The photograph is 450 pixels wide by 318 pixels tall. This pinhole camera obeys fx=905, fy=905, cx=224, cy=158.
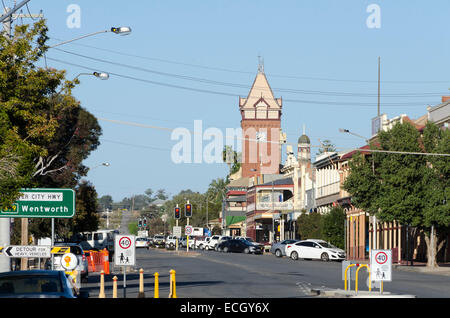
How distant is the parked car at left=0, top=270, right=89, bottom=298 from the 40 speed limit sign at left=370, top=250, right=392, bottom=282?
37.4ft

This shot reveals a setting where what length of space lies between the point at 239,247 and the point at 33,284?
6904 centimetres

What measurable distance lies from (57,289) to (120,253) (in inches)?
350

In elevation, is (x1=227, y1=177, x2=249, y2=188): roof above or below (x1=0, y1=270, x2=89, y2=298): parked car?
above

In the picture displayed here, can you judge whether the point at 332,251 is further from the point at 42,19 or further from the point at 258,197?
the point at 258,197

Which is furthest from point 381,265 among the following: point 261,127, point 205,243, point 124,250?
point 261,127

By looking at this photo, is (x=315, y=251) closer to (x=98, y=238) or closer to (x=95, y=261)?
(x=95, y=261)

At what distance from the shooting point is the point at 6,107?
79.2 ft

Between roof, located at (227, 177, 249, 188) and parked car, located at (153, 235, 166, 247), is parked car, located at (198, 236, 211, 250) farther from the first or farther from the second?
roof, located at (227, 177, 249, 188)

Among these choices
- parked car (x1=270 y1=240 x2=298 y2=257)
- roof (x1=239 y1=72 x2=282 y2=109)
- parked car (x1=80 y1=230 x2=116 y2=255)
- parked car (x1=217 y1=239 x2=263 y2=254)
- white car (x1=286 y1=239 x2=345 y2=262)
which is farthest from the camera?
roof (x1=239 y1=72 x2=282 y2=109)

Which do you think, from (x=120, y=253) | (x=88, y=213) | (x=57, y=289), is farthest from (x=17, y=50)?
(x=88, y=213)

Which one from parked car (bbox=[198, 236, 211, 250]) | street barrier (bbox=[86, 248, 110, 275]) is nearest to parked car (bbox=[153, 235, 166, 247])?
parked car (bbox=[198, 236, 211, 250])

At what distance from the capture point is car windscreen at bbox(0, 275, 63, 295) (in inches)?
592

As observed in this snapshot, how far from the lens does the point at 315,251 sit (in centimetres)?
6331

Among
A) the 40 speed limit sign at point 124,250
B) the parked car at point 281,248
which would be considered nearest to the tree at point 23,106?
the 40 speed limit sign at point 124,250
